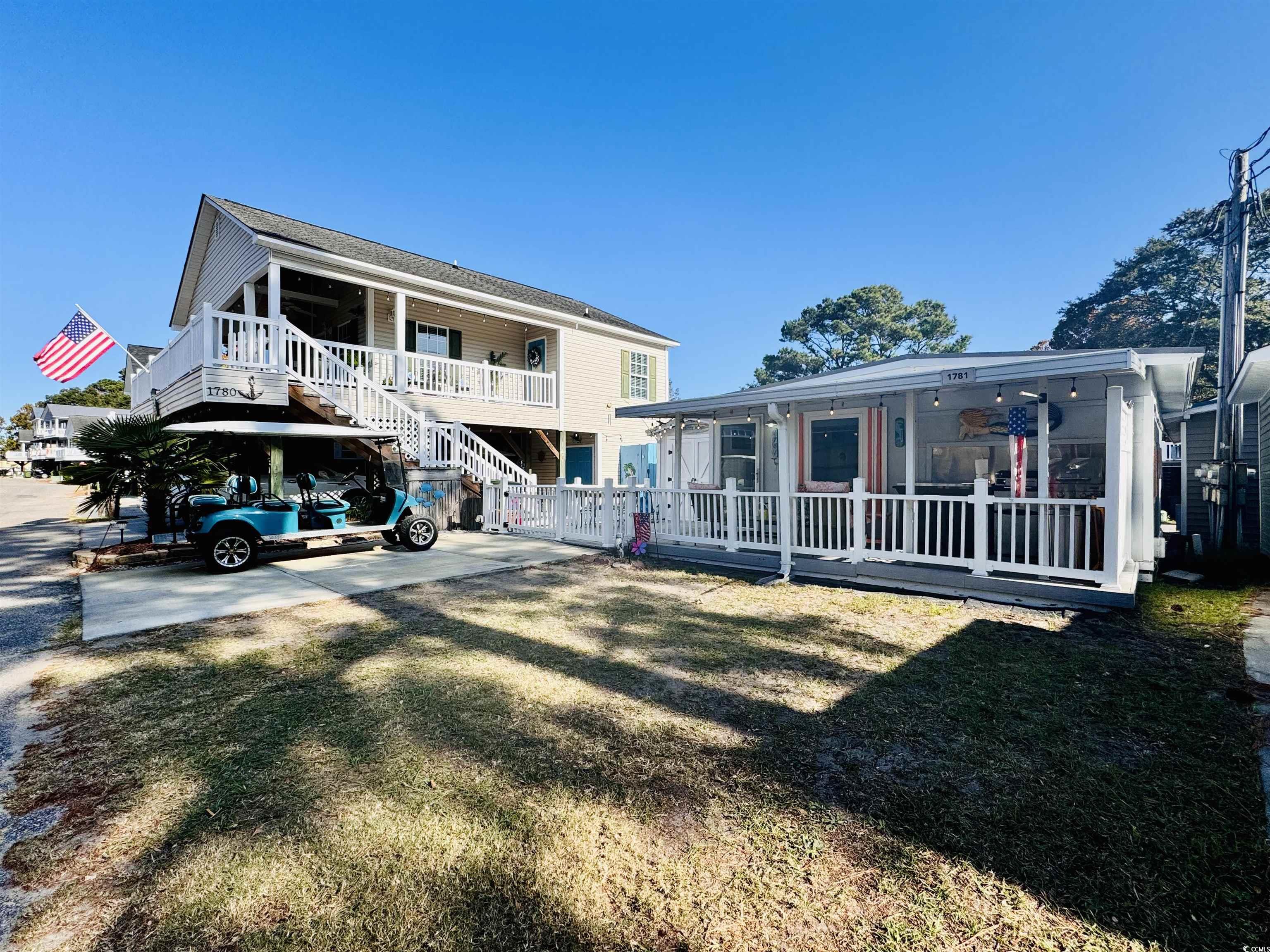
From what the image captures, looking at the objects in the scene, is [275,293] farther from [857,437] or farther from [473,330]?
[857,437]

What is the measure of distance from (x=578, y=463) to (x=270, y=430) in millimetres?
10168

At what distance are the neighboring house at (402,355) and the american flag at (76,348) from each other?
120 cm

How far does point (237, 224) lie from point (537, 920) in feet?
47.7

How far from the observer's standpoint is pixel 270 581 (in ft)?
21.7

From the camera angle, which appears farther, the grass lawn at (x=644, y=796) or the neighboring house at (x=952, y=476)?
the neighboring house at (x=952, y=476)

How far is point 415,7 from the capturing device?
46.0 ft

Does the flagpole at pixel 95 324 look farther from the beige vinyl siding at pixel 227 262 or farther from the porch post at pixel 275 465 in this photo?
the porch post at pixel 275 465

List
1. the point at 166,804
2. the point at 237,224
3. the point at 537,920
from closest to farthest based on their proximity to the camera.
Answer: the point at 537,920 < the point at 166,804 < the point at 237,224

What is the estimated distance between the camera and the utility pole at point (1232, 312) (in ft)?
30.0

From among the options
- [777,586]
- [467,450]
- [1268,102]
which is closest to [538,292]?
[467,450]

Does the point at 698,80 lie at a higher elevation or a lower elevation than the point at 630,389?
higher

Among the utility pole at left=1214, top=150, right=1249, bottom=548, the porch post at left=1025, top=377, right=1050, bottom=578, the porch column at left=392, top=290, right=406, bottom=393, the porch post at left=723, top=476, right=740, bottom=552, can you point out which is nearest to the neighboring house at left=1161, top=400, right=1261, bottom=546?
the utility pole at left=1214, top=150, right=1249, bottom=548

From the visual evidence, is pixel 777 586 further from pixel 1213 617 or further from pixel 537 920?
pixel 537 920

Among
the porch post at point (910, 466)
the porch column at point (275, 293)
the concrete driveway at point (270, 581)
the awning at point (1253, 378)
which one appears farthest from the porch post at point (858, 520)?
the porch column at point (275, 293)
